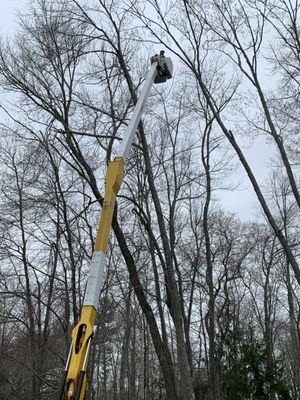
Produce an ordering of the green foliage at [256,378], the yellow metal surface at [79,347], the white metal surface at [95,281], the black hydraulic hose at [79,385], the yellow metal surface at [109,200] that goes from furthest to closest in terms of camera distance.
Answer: the green foliage at [256,378]
the yellow metal surface at [109,200]
the white metal surface at [95,281]
the yellow metal surface at [79,347]
the black hydraulic hose at [79,385]

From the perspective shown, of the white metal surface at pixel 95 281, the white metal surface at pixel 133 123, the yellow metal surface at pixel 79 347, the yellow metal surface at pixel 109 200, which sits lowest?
the yellow metal surface at pixel 79 347

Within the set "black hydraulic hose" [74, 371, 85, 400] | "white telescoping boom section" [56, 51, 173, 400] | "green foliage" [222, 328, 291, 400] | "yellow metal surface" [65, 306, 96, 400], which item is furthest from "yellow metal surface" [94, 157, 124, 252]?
"green foliage" [222, 328, 291, 400]

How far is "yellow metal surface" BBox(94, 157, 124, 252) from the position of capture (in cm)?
382

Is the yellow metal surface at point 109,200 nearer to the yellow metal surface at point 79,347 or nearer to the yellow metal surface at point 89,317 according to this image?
the yellow metal surface at point 89,317

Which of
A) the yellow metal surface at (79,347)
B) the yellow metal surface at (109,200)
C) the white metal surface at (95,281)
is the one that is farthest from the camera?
the yellow metal surface at (109,200)

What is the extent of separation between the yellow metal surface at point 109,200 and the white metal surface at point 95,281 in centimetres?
8

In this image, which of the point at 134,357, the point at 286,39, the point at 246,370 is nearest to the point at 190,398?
the point at 246,370

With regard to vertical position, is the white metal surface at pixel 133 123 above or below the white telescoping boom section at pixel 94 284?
above

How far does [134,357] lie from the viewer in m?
29.8

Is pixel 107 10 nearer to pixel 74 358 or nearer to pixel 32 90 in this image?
pixel 32 90

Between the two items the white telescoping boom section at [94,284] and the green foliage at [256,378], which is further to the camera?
the green foliage at [256,378]

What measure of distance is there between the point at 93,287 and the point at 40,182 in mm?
11335

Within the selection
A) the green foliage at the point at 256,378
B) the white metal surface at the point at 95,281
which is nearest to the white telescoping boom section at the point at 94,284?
the white metal surface at the point at 95,281

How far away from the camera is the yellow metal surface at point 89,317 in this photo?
298 cm
